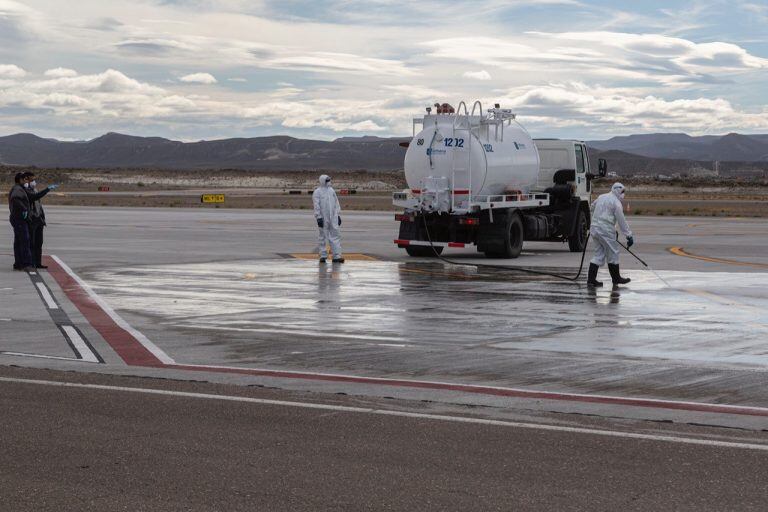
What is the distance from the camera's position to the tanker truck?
25.9 meters

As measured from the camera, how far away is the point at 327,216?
24.9 m

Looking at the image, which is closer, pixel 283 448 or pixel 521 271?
pixel 283 448

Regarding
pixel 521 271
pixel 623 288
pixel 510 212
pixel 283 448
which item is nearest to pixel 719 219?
pixel 510 212

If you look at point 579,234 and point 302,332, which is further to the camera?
point 579,234

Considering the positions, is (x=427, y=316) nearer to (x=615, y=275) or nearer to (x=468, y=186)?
(x=615, y=275)

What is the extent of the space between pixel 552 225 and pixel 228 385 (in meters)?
20.6

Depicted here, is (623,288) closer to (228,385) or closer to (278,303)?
(278,303)

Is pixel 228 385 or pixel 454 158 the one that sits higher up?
pixel 454 158

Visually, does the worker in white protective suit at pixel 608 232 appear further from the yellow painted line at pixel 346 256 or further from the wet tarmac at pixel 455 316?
the yellow painted line at pixel 346 256

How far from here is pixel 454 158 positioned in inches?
1019

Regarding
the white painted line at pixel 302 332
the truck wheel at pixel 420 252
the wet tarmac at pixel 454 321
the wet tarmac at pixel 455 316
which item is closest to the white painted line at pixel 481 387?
the wet tarmac at pixel 455 316

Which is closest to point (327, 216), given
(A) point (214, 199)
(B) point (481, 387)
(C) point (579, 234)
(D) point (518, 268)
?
(D) point (518, 268)

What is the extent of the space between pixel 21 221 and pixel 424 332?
11295 millimetres

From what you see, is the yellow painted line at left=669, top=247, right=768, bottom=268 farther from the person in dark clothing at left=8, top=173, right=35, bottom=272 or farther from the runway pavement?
the person in dark clothing at left=8, top=173, right=35, bottom=272
